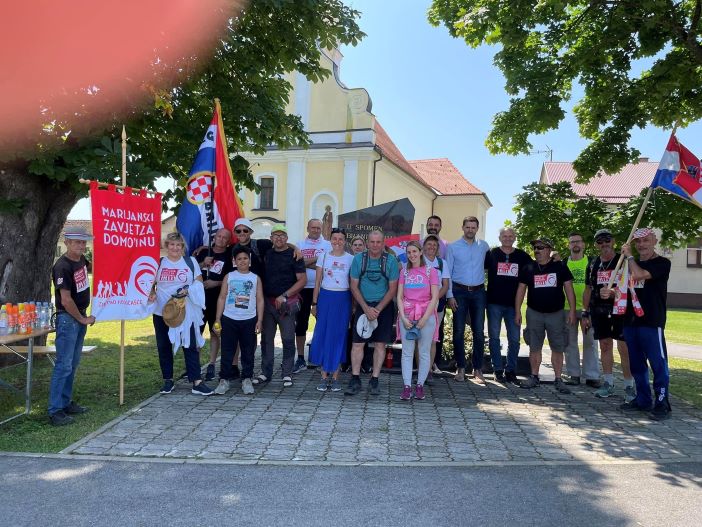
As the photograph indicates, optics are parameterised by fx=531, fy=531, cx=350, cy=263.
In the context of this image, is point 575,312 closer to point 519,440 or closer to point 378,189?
point 519,440

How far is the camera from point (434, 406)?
615 centimetres

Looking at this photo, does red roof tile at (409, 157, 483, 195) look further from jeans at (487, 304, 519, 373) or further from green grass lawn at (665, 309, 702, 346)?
jeans at (487, 304, 519, 373)

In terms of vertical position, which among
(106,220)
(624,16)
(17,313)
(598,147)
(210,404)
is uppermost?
(624,16)

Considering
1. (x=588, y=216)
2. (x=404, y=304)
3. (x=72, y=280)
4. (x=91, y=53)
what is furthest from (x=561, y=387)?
(x=91, y=53)

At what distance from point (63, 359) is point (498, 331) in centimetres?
538

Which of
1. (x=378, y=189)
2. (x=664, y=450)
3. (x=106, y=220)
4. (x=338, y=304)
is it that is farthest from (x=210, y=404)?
(x=378, y=189)

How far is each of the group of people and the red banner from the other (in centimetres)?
21

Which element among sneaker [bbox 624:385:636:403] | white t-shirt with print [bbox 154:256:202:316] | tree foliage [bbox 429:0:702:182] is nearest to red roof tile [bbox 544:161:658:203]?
tree foliage [bbox 429:0:702:182]

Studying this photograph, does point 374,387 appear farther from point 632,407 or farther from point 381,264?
point 632,407

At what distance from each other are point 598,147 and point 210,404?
29.3ft

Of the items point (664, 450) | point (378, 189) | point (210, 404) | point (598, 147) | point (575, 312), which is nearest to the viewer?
point (664, 450)

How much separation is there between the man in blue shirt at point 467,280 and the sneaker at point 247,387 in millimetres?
2826

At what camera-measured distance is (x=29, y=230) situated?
7848 mm

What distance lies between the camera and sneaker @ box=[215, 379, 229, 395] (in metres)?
6.46
